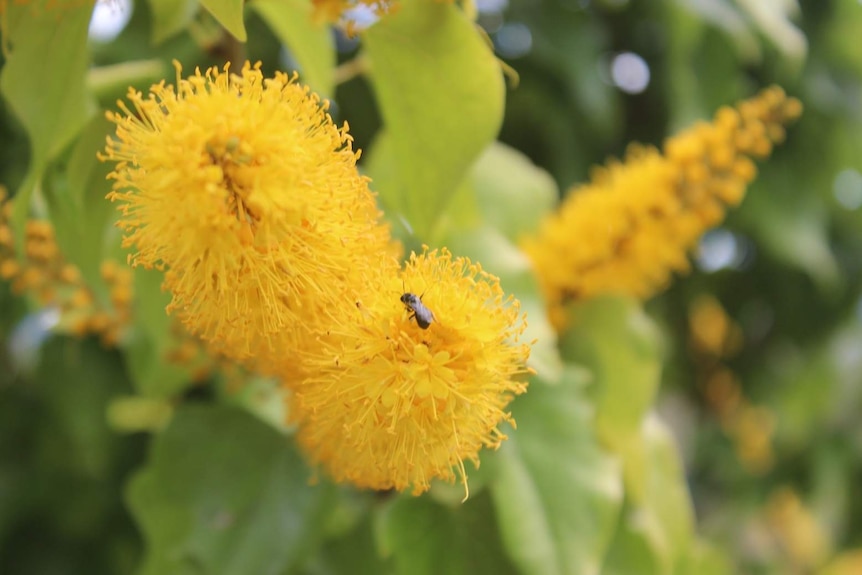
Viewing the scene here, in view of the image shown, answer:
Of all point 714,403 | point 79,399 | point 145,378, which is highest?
point 145,378

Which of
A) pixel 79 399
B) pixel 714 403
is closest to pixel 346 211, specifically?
pixel 79 399

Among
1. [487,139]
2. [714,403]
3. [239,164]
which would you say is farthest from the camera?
[714,403]

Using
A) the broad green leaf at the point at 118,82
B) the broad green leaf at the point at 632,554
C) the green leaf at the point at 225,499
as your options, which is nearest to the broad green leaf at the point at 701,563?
the broad green leaf at the point at 632,554

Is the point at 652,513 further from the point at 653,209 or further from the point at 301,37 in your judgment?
the point at 301,37

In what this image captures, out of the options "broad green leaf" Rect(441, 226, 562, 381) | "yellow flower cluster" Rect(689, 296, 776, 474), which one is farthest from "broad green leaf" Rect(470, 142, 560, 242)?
"yellow flower cluster" Rect(689, 296, 776, 474)

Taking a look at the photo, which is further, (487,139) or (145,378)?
(145,378)

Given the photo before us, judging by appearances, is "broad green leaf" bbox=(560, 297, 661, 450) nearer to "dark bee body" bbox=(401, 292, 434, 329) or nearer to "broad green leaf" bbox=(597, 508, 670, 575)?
"broad green leaf" bbox=(597, 508, 670, 575)

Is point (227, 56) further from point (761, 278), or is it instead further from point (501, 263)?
point (761, 278)
